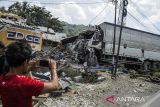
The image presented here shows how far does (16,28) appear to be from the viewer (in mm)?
16859

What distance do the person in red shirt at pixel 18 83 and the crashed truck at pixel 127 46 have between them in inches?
768

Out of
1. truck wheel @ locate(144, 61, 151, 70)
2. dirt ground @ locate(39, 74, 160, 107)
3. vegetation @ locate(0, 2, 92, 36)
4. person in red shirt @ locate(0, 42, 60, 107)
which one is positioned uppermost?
vegetation @ locate(0, 2, 92, 36)

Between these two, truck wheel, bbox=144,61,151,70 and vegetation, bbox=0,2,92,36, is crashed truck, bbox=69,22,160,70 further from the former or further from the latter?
vegetation, bbox=0,2,92,36

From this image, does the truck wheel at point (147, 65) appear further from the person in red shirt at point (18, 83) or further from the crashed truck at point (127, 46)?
the person in red shirt at point (18, 83)

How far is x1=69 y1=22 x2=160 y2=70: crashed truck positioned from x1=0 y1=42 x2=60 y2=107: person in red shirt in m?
19.5

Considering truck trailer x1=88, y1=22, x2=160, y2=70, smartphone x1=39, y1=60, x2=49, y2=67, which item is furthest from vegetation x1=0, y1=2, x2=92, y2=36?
smartphone x1=39, y1=60, x2=49, y2=67

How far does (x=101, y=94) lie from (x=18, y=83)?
33.7 feet

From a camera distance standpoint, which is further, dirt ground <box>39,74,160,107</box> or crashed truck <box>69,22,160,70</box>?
crashed truck <box>69,22,160,70</box>

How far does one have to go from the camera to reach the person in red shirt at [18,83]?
3.04m

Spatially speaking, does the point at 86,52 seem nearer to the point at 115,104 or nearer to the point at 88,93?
the point at 88,93

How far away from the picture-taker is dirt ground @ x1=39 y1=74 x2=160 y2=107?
1095 cm

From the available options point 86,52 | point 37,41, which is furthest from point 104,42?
point 37,41

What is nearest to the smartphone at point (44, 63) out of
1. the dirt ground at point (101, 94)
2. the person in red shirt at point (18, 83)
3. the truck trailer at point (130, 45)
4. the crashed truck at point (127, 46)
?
the person in red shirt at point (18, 83)

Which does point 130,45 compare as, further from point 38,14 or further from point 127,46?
point 38,14
